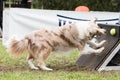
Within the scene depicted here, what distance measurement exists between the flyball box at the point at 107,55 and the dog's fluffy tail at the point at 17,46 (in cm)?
132

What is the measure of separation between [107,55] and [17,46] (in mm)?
1654

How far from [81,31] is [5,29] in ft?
17.0

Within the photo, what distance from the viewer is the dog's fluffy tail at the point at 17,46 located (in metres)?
7.32

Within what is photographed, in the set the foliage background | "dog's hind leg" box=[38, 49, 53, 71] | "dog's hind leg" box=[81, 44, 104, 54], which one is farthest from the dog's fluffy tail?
the foliage background

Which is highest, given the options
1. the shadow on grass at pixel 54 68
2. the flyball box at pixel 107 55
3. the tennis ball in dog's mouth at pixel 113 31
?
the tennis ball in dog's mouth at pixel 113 31

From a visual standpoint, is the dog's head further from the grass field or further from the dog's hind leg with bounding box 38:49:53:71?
the dog's hind leg with bounding box 38:49:53:71

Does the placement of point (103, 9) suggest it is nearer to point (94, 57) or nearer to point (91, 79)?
point (94, 57)

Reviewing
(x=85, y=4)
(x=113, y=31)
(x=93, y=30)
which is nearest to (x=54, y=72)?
(x=93, y=30)

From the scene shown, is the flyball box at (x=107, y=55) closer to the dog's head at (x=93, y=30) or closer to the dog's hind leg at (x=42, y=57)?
the dog's head at (x=93, y=30)

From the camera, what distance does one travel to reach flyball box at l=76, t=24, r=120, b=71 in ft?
24.4

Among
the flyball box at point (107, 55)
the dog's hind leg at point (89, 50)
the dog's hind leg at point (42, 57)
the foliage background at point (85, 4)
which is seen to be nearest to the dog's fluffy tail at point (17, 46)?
the dog's hind leg at point (42, 57)

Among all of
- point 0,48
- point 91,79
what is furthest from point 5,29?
point 91,79

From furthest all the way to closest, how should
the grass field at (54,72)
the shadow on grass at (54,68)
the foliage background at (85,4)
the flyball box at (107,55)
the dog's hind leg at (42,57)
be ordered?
1. the foliage background at (85,4)
2. the shadow on grass at (54,68)
3. the flyball box at (107,55)
4. the dog's hind leg at (42,57)
5. the grass field at (54,72)

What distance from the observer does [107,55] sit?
294 inches
